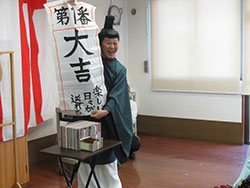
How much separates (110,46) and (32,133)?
182 cm

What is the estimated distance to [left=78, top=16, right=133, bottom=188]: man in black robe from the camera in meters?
2.55

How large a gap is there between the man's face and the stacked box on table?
1.97 feet

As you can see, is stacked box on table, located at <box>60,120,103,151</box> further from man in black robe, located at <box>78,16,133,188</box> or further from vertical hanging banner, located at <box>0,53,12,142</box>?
vertical hanging banner, located at <box>0,53,12,142</box>

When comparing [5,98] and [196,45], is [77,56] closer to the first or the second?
[5,98]

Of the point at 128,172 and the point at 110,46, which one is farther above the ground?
the point at 110,46

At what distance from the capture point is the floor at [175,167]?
3.35 meters

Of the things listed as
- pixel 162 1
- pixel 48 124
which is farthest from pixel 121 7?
pixel 48 124

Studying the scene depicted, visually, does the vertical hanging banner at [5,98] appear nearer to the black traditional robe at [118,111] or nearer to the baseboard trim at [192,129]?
the black traditional robe at [118,111]

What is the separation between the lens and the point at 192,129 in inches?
197

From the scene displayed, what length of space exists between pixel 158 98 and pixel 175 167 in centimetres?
167

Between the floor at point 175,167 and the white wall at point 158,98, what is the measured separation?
46 centimetres

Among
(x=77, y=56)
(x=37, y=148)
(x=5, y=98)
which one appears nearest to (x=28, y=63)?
(x=5, y=98)

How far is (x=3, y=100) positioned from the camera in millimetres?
3006

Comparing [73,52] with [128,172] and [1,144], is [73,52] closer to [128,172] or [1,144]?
[1,144]
